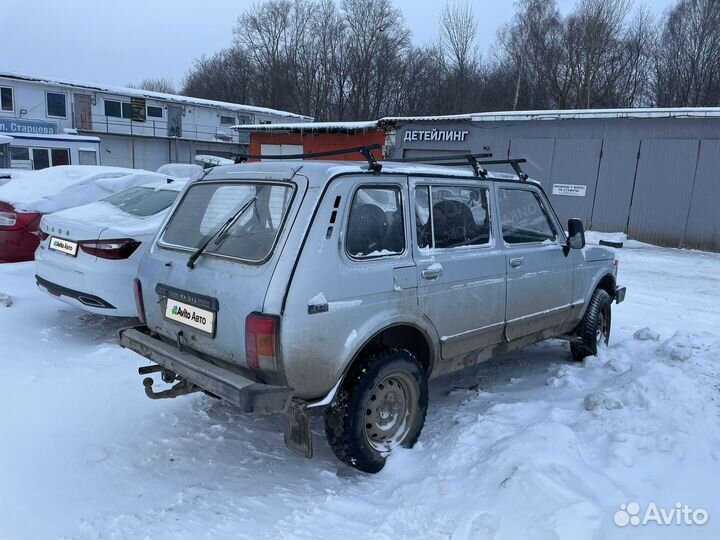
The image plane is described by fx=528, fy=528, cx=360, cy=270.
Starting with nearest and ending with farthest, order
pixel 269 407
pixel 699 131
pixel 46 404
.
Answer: pixel 269 407 < pixel 46 404 < pixel 699 131

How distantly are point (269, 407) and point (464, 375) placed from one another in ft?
8.44

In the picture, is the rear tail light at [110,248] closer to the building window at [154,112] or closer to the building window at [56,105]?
the building window at [56,105]

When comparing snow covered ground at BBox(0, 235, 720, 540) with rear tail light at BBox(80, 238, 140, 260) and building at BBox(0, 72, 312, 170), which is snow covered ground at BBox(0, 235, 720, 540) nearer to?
rear tail light at BBox(80, 238, 140, 260)

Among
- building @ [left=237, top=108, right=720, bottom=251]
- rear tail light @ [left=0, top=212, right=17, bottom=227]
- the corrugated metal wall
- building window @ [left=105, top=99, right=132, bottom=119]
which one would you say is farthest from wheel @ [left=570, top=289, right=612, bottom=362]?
building window @ [left=105, top=99, right=132, bottom=119]

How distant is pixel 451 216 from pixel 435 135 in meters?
15.9

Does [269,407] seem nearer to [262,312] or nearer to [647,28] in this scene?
[262,312]

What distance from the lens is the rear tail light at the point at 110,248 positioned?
492cm

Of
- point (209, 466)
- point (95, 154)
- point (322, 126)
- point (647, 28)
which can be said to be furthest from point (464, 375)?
point (647, 28)

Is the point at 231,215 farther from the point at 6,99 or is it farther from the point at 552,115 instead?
the point at 6,99

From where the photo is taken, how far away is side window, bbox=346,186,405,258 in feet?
10.2

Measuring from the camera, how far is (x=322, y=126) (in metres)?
23.0

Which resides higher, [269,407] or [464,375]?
[269,407]

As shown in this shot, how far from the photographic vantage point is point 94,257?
16.2 ft

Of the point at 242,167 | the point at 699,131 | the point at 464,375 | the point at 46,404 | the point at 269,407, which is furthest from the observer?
the point at 699,131
